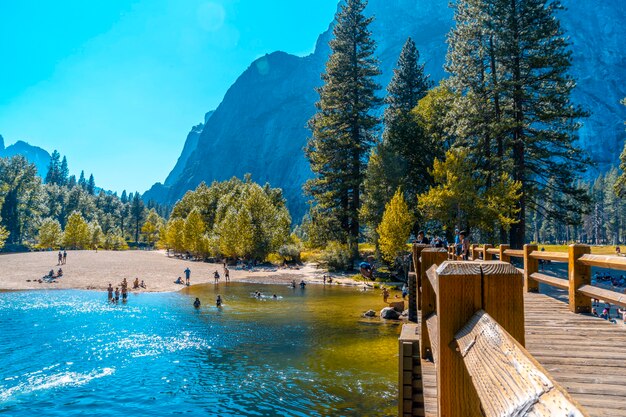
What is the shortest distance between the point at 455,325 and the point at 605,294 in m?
5.39

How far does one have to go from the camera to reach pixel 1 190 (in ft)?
275

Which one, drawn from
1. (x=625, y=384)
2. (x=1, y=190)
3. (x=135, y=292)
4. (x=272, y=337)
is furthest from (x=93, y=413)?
(x=1, y=190)

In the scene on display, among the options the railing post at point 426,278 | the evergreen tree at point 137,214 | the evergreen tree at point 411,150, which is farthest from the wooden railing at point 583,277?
the evergreen tree at point 137,214

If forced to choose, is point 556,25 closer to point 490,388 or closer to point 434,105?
point 434,105

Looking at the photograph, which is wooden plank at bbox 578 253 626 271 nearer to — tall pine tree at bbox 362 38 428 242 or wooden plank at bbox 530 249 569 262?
wooden plank at bbox 530 249 569 262

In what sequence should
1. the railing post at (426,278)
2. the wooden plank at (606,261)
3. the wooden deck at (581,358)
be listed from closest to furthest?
the wooden deck at (581,358), the railing post at (426,278), the wooden plank at (606,261)

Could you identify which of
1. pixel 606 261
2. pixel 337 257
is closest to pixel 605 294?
pixel 606 261

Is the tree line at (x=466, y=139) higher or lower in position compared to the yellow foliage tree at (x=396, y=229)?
higher

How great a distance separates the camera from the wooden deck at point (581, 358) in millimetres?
3061

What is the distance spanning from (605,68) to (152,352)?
690 ft

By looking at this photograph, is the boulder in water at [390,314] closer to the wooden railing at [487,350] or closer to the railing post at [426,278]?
the railing post at [426,278]

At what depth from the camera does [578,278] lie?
7078 millimetres

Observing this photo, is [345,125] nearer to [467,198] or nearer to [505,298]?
[467,198]

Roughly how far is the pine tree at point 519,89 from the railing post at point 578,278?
2670cm
